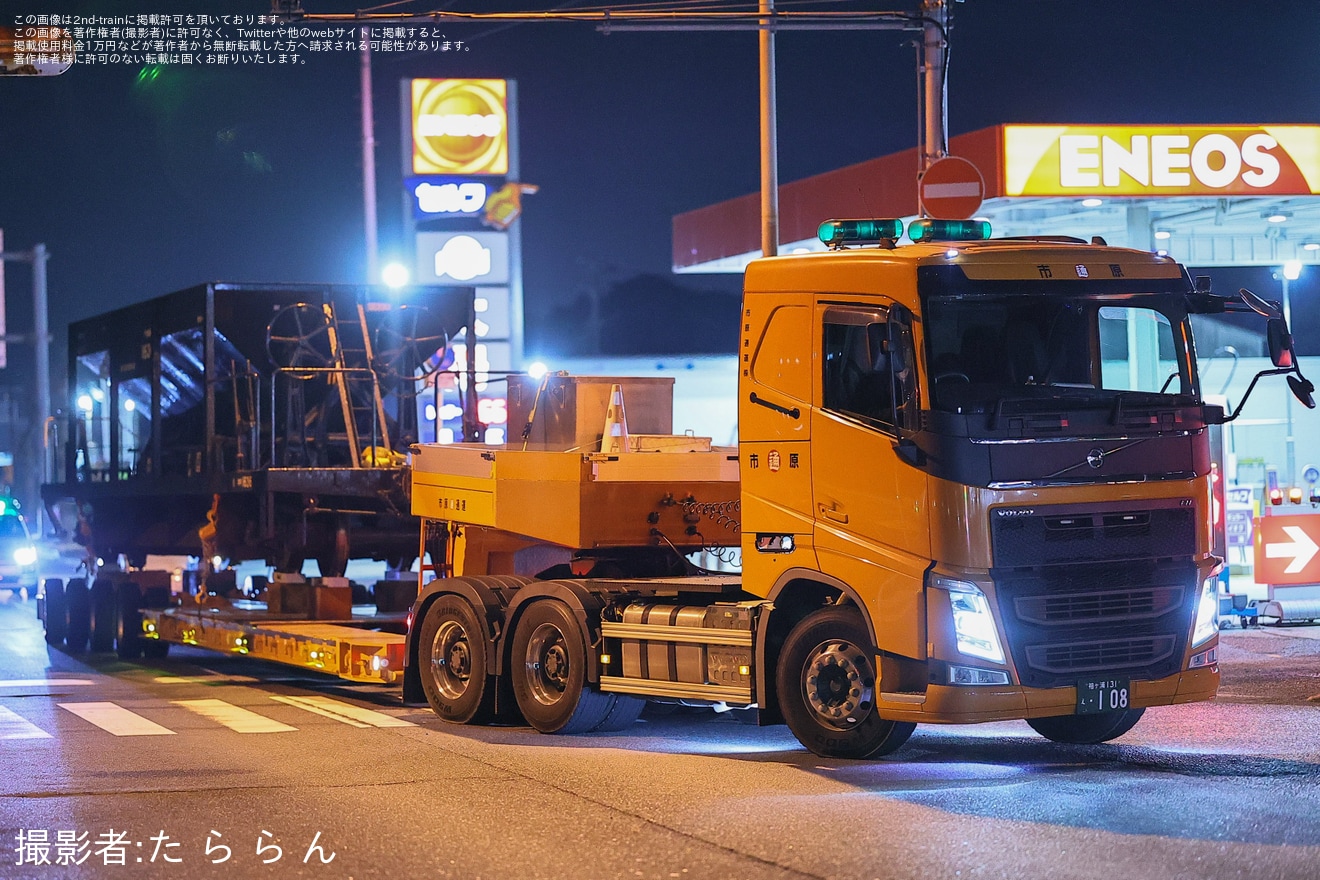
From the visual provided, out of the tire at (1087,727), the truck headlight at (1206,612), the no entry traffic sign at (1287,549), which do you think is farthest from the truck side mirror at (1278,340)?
the no entry traffic sign at (1287,549)

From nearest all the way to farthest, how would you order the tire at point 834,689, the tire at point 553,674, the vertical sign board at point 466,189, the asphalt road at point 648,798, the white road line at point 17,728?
the asphalt road at point 648,798 < the tire at point 834,689 < the tire at point 553,674 < the white road line at point 17,728 < the vertical sign board at point 466,189

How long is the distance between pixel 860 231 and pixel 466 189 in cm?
3043

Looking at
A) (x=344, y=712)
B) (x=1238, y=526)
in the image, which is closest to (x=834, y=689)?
(x=344, y=712)

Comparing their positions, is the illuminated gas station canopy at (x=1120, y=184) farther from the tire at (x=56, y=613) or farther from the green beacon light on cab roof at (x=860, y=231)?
the tire at (x=56, y=613)

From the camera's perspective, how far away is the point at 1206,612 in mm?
10352

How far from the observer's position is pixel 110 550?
21.4 metres

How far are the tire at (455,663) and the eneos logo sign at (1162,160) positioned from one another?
13493 millimetres

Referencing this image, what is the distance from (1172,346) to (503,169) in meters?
31.7

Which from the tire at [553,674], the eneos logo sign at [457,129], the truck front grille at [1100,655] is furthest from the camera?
the eneos logo sign at [457,129]

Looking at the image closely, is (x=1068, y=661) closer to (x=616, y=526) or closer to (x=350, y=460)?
(x=616, y=526)

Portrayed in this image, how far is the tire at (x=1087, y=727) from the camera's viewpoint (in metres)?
11.1

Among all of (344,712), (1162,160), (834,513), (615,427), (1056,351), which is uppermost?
(1162,160)

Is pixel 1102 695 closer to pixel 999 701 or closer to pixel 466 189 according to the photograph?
pixel 999 701

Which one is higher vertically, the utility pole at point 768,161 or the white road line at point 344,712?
the utility pole at point 768,161
